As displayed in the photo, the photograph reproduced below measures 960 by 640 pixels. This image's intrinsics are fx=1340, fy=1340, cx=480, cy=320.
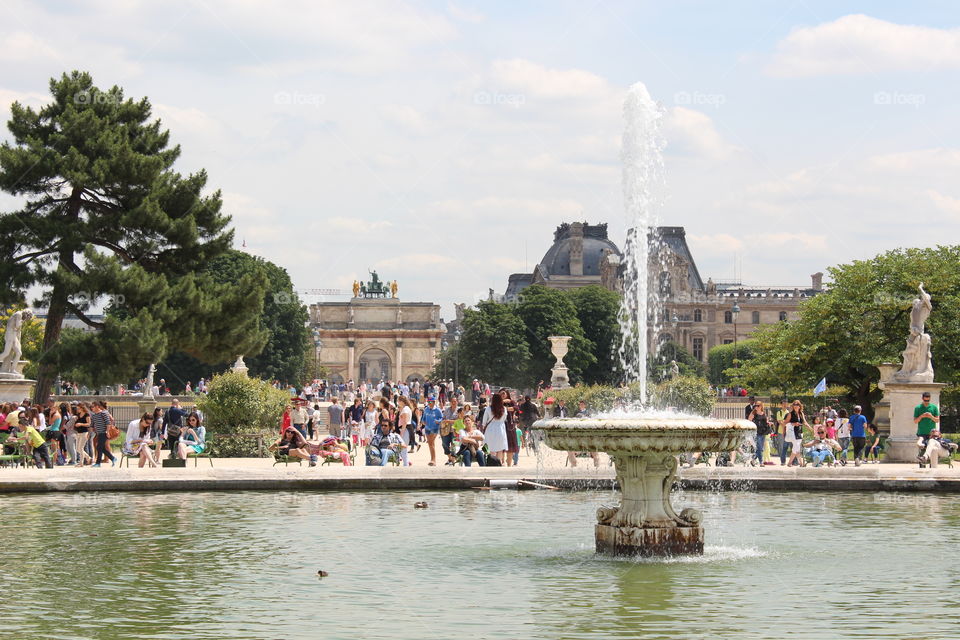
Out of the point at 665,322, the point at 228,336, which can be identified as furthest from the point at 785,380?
the point at 665,322

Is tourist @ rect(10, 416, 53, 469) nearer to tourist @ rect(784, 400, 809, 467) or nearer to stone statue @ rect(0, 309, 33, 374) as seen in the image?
stone statue @ rect(0, 309, 33, 374)

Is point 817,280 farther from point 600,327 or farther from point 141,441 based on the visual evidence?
point 141,441

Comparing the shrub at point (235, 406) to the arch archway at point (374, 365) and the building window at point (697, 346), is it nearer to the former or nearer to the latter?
the arch archway at point (374, 365)

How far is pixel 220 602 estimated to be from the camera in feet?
33.6

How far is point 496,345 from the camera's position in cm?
8638

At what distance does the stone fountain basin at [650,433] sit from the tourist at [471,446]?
34.7 feet

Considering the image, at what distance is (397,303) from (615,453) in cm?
11782

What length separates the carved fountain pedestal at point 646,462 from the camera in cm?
1201

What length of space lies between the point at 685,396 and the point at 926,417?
12511 millimetres

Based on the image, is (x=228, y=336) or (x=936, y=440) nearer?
(x=936, y=440)

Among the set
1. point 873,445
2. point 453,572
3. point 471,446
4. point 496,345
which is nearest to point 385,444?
point 471,446

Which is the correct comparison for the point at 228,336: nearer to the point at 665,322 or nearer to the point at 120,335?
the point at 120,335

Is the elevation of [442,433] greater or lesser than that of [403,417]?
lesser

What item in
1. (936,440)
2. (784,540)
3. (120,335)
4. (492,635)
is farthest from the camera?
(120,335)
